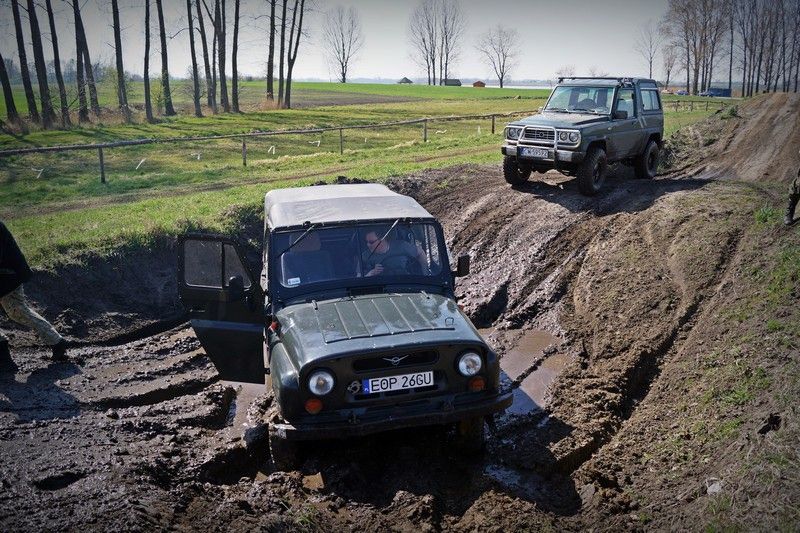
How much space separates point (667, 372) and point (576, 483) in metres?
2.26

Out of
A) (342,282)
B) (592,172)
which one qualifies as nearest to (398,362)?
(342,282)

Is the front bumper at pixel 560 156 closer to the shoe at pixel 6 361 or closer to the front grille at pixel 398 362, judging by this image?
the front grille at pixel 398 362

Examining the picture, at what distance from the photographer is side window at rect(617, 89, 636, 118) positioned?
45.3 feet

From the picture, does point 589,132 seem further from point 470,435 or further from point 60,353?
point 60,353

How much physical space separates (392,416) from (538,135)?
917cm

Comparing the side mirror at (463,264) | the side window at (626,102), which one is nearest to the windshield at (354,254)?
the side mirror at (463,264)

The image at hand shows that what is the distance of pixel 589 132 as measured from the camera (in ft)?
41.8

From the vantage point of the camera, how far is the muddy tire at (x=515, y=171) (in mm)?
14203

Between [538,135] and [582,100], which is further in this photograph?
[582,100]

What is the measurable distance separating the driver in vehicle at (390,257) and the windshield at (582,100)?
847cm

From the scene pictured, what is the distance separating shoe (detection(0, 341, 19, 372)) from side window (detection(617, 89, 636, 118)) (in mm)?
11571

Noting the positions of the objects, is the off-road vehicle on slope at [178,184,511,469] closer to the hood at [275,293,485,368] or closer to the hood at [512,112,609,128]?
the hood at [275,293,485,368]

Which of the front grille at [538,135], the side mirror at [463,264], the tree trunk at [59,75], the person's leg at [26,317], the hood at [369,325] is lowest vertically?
the person's leg at [26,317]

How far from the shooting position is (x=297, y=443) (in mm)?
5797
